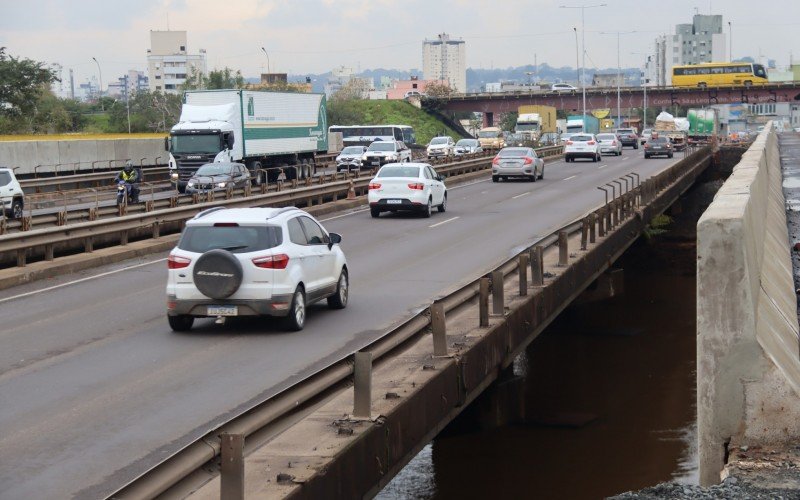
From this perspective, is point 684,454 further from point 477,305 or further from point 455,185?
point 455,185

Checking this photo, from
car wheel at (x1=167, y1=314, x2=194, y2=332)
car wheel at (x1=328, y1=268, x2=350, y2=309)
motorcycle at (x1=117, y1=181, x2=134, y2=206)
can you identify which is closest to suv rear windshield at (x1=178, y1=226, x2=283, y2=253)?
car wheel at (x1=167, y1=314, x2=194, y2=332)

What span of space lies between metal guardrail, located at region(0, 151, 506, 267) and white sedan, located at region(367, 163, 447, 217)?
9.19ft

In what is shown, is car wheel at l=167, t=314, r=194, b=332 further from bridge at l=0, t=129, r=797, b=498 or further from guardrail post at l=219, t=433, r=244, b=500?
guardrail post at l=219, t=433, r=244, b=500

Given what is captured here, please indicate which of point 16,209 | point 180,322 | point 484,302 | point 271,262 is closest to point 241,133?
point 16,209

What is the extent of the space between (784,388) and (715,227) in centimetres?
126

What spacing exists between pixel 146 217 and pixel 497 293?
14.7 meters

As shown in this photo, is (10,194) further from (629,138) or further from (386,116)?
(386,116)

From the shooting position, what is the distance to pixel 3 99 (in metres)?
85.9

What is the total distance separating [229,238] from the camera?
1591 centimetres

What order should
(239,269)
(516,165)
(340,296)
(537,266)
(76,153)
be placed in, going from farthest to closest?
(76,153), (516,165), (340,296), (537,266), (239,269)

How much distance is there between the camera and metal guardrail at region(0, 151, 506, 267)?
22859 mm

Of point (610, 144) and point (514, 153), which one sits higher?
point (514, 153)

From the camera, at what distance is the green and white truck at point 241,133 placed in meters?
47.4

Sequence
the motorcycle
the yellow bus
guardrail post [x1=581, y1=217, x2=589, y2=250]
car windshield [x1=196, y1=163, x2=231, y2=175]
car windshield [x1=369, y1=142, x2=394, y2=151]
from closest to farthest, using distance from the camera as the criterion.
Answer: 1. guardrail post [x1=581, y1=217, x2=589, y2=250]
2. the motorcycle
3. car windshield [x1=196, y1=163, x2=231, y2=175]
4. car windshield [x1=369, y1=142, x2=394, y2=151]
5. the yellow bus
